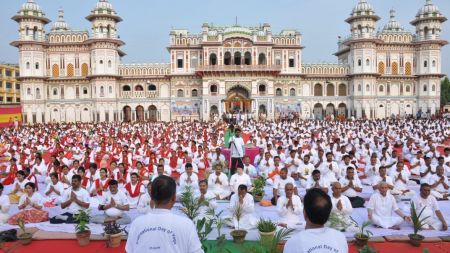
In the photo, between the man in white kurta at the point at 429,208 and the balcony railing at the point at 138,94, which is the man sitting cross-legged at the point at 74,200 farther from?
the balcony railing at the point at 138,94

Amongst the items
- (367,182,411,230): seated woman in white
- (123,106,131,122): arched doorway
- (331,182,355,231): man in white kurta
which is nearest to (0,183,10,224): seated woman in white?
(331,182,355,231): man in white kurta

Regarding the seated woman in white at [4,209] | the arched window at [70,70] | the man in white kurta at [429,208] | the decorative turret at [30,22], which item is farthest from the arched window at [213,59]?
the man in white kurta at [429,208]

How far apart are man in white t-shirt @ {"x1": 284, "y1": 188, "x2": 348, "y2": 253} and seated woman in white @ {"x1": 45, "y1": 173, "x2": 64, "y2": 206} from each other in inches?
306

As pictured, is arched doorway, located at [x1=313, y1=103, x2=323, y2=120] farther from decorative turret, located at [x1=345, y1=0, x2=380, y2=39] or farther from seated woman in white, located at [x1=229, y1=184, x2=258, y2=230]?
seated woman in white, located at [x1=229, y1=184, x2=258, y2=230]

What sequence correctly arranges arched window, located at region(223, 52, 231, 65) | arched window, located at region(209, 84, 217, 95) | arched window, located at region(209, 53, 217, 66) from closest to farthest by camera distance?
arched window, located at region(209, 84, 217, 95) < arched window, located at region(209, 53, 217, 66) < arched window, located at region(223, 52, 231, 65)

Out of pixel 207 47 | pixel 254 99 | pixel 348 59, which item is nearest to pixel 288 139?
pixel 254 99

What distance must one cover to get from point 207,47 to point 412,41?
82.6ft

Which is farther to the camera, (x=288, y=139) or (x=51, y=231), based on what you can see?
(x=288, y=139)

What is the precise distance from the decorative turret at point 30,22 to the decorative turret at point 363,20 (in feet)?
118

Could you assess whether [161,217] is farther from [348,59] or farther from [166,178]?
[348,59]

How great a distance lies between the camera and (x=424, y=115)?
42.5 m

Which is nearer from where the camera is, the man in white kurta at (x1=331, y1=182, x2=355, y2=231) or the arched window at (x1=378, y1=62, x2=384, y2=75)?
the man in white kurta at (x1=331, y1=182, x2=355, y2=231)

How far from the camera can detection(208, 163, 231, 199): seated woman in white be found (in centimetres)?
980

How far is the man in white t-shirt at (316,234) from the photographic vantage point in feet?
8.27
